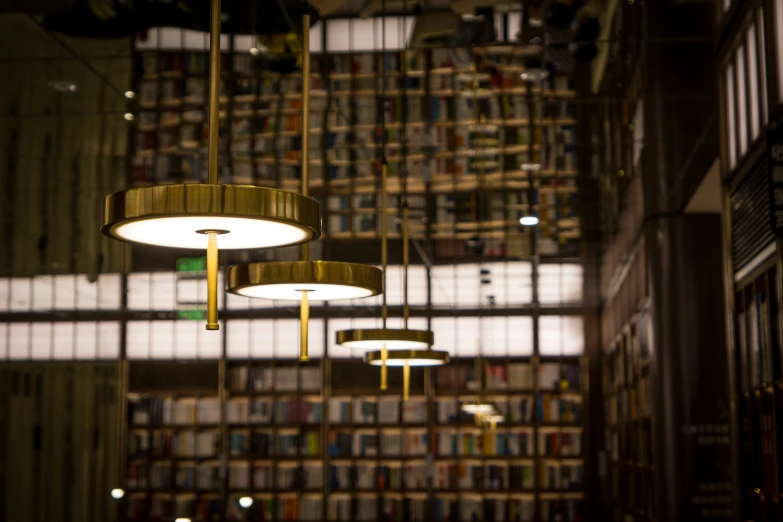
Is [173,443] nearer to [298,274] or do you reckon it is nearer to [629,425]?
[629,425]

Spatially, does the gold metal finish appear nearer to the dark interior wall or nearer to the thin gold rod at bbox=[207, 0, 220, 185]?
Answer: the thin gold rod at bbox=[207, 0, 220, 185]

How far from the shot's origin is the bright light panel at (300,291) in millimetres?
3061

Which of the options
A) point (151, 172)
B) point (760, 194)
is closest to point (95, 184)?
point (151, 172)

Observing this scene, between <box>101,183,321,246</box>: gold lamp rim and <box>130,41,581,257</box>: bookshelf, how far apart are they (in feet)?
12.6

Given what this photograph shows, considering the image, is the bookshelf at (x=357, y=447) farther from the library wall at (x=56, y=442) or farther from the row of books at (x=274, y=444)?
the library wall at (x=56, y=442)

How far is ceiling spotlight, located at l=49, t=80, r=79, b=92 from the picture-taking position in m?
6.56

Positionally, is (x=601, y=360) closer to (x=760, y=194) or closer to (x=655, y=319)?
(x=655, y=319)

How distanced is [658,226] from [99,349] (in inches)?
236

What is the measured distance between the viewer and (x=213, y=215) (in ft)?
6.79

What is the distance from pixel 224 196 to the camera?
6.81 ft

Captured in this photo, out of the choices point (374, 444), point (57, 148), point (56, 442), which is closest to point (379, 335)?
point (57, 148)

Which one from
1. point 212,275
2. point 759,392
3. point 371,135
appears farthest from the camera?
point 371,135

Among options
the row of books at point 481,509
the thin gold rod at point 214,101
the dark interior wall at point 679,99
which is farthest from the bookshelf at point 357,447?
the thin gold rod at point 214,101

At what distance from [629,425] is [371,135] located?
3.81 metres
